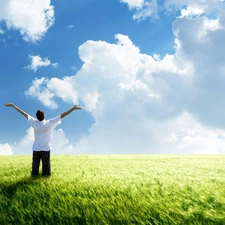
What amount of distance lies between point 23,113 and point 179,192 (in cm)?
702

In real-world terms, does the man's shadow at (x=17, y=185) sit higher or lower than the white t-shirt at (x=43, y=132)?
lower

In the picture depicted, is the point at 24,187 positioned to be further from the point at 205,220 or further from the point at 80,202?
the point at 205,220

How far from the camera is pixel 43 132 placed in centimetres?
1202

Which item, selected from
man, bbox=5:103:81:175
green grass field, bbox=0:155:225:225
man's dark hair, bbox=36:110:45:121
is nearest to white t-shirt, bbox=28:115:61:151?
man, bbox=5:103:81:175

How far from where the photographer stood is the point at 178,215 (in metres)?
7.35

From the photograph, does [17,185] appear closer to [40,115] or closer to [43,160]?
[43,160]

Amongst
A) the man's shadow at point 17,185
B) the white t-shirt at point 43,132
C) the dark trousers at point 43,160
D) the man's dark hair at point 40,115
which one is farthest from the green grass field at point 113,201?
the man's dark hair at point 40,115

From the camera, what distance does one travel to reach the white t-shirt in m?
11.8

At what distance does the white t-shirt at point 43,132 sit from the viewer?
11.8 metres

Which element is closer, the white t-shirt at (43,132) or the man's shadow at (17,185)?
the man's shadow at (17,185)

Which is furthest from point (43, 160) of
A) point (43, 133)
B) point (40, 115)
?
point (40, 115)

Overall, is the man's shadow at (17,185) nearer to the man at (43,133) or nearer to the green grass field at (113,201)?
the green grass field at (113,201)

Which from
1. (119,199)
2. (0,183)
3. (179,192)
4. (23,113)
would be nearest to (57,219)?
(119,199)

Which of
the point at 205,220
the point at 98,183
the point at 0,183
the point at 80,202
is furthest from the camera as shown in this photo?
the point at 0,183
